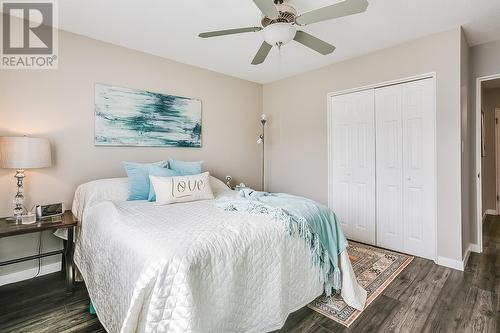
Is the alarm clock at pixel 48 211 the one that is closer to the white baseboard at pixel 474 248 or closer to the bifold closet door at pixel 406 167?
the bifold closet door at pixel 406 167

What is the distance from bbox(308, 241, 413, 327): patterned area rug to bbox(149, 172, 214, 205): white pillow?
1427 millimetres

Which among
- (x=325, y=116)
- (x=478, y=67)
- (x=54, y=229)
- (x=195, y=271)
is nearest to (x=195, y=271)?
(x=195, y=271)

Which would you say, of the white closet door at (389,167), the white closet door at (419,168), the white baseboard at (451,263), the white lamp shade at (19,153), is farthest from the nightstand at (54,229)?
the white baseboard at (451,263)

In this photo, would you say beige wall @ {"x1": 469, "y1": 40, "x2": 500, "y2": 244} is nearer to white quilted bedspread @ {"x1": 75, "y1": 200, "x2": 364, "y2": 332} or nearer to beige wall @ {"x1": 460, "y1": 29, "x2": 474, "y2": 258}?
beige wall @ {"x1": 460, "y1": 29, "x2": 474, "y2": 258}

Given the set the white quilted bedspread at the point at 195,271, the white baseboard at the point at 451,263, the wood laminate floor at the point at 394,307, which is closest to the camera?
the white quilted bedspread at the point at 195,271

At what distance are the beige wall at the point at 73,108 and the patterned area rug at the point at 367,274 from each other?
7.98 feet

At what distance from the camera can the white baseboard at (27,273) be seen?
2.35 m

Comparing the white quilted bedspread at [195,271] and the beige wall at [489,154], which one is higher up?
the beige wall at [489,154]

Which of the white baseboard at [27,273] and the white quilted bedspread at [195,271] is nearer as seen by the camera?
the white quilted bedspread at [195,271]

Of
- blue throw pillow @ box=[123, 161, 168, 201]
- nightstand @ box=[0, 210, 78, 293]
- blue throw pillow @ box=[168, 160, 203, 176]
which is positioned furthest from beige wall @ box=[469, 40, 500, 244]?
nightstand @ box=[0, 210, 78, 293]

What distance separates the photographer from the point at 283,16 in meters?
1.89

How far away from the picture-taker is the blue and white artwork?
2871 millimetres

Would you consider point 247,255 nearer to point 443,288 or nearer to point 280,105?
point 443,288

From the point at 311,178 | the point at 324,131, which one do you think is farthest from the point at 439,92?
the point at 311,178
